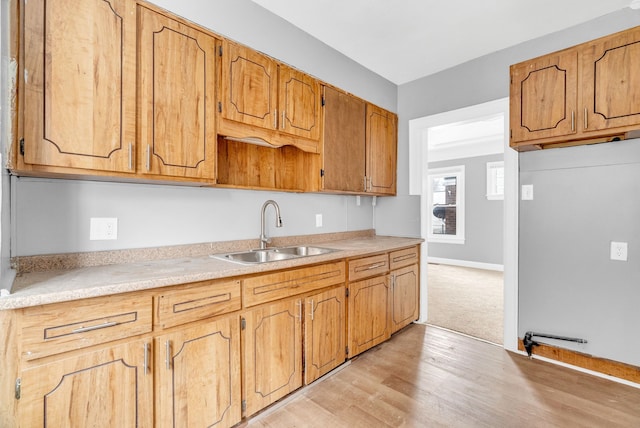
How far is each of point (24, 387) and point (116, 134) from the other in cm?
105

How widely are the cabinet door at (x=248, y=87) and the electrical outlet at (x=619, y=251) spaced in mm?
2635

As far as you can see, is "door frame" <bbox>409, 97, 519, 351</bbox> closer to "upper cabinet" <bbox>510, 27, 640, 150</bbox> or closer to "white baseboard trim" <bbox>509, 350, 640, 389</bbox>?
"white baseboard trim" <bbox>509, 350, 640, 389</bbox>

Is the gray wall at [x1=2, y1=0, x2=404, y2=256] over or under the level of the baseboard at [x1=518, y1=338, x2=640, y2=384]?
over

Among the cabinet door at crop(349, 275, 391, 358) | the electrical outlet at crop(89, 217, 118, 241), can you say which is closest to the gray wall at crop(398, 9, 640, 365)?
the cabinet door at crop(349, 275, 391, 358)

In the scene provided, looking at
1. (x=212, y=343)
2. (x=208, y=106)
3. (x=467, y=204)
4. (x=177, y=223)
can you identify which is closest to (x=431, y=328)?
(x=212, y=343)

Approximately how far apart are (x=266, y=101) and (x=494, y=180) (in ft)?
17.7

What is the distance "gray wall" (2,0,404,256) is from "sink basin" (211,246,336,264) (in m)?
0.15

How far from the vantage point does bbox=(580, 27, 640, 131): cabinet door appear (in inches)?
73.0

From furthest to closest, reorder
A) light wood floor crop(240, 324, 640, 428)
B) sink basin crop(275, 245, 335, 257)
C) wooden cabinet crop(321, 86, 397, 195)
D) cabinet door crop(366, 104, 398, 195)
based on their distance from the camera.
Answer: cabinet door crop(366, 104, 398, 195) < wooden cabinet crop(321, 86, 397, 195) < sink basin crop(275, 245, 335, 257) < light wood floor crop(240, 324, 640, 428)

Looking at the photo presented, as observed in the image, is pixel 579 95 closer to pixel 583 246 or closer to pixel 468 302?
pixel 583 246

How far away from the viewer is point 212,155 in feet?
5.75

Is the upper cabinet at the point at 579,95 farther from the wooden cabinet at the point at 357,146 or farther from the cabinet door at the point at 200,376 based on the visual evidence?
the cabinet door at the point at 200,376

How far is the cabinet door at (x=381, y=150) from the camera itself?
2969 mm

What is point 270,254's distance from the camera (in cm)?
230
